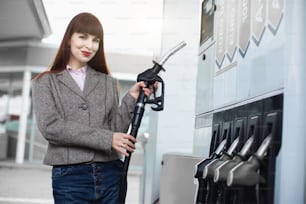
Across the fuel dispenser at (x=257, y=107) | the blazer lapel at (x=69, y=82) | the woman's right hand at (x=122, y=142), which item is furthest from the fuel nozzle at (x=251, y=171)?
the blazer lapel at (x=69, y=82)

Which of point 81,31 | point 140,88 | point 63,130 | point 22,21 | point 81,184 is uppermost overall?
point 22,21

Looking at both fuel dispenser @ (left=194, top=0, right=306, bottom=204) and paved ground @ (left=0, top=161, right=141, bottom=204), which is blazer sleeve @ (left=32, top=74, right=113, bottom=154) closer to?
fuel dispenser @ (left=194, top=0, right=306, bottom=204)

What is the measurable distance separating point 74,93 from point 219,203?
395 millimetres

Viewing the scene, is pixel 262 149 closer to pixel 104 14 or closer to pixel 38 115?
pixel 38 115

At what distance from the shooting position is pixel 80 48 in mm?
987

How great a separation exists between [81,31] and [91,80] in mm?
123

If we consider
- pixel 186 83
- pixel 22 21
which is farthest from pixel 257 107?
pixel 22 21

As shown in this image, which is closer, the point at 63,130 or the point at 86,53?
the point at 63,130

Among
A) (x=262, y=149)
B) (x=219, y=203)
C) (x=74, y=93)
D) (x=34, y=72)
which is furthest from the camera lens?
(x=34, y=72)

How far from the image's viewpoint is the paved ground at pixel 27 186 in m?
1.44

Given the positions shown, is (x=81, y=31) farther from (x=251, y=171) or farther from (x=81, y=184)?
(x=251, y=171)

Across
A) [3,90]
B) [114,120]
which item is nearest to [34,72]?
[3,90]

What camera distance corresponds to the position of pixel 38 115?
3.00ft

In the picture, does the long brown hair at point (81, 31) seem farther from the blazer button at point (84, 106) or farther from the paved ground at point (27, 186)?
the paved ground at point (27, 186)
